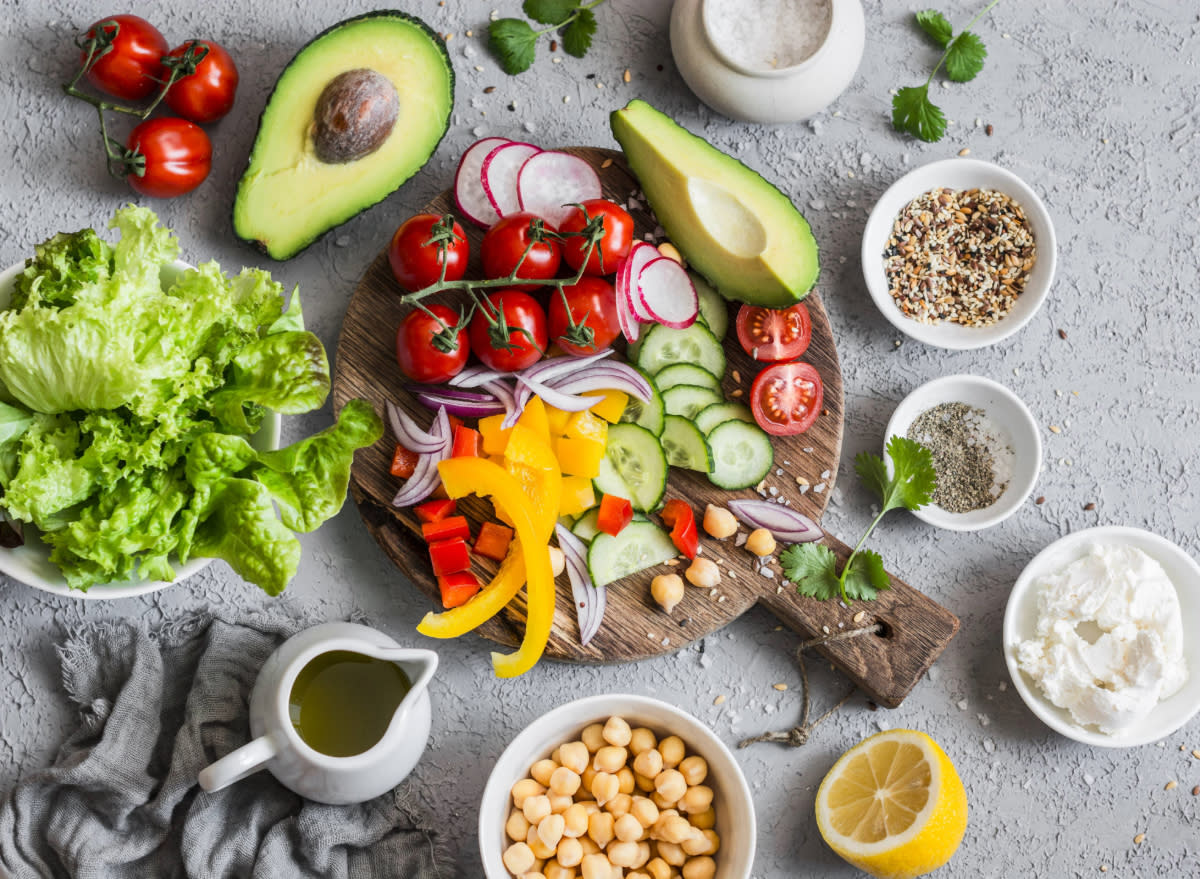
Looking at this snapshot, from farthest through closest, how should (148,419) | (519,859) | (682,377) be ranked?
(682,377) < (519,859) < (148,419)

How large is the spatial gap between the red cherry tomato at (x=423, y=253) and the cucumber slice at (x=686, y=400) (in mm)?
529

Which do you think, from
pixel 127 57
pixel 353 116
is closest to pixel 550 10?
pixel 353 116

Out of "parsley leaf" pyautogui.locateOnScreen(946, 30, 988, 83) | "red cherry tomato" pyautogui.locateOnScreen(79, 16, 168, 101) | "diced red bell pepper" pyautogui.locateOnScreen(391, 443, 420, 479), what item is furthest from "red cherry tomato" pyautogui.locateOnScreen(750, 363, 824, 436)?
"red cherry tomato" pyautogui.locateOnScreen(79, 16, 168, 101)

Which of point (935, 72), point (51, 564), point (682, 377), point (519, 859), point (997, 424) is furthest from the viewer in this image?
point (935, 72)

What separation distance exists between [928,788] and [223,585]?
1569 mm

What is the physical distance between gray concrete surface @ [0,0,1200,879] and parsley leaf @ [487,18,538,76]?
0.05m

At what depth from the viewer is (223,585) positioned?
7.21 feet

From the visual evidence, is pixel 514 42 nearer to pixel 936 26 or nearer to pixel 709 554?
pixel 936 26

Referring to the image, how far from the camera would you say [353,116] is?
2008mm

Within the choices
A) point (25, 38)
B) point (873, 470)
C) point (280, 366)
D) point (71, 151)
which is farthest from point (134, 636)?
point (873, 470)

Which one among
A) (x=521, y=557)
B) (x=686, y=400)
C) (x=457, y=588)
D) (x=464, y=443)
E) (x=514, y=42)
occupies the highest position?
(x=514, y=42)

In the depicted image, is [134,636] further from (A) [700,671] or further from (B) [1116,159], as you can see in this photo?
(B) [1116,159]

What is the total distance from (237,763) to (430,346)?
2.87ft

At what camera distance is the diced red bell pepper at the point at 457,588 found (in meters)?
2.07
